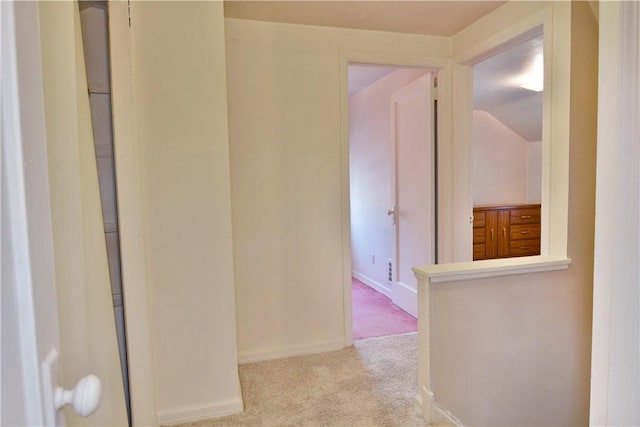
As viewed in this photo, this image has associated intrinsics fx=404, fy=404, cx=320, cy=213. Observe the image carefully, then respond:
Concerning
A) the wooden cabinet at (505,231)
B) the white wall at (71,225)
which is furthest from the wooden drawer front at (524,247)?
the white wall at (71,225)

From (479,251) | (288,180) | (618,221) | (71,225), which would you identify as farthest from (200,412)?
(479,251)

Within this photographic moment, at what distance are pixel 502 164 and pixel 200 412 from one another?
4499mm

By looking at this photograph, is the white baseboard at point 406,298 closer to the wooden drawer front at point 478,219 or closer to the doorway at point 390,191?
the doorway at point 390,191

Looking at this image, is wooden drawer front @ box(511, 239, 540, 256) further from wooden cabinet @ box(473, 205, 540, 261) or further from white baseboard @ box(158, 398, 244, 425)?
white baseboard @ box(158, 398, 244, 425)

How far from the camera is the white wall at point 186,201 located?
1854mm

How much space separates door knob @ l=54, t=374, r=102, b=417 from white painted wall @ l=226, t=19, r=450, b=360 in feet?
6.58

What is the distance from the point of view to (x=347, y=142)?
274cm

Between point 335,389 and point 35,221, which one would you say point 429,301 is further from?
point 35,221

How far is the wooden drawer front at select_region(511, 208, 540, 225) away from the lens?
4.65 meters

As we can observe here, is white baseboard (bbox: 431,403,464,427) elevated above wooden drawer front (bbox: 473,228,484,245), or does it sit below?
below

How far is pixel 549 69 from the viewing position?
2.13 m

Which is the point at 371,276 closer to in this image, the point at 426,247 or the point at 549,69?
the point at 426,247

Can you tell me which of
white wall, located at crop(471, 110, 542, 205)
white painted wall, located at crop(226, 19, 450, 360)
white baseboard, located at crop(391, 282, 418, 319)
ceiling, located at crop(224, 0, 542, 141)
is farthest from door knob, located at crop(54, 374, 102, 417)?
white wall, located at crop(471, 110, 542, 205)

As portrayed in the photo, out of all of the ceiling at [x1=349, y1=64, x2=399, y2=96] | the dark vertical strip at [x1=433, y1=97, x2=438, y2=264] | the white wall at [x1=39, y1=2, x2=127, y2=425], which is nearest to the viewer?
the white wall at [x1=39, y1=2, x2=127, y2=425]
